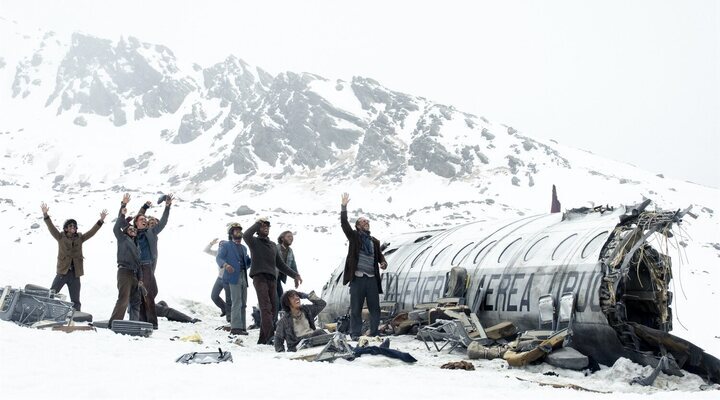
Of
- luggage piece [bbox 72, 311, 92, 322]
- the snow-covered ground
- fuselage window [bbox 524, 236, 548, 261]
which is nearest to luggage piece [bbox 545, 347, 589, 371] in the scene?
the snow-covered ground

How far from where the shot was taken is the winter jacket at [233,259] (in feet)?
42.0

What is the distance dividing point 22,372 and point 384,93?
10915 cm

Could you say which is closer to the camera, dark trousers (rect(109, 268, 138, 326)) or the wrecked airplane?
the wrecked airplane

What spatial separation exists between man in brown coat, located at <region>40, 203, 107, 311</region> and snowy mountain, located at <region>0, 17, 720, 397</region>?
252 centimetres

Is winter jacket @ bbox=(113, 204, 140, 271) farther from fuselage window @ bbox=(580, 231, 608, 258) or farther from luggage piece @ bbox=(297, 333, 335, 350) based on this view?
fuselage window @ bbox=(580, 231, 608, 258)

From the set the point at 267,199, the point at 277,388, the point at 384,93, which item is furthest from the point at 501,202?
the point at 277,388

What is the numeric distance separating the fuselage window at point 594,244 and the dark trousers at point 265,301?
5.14m

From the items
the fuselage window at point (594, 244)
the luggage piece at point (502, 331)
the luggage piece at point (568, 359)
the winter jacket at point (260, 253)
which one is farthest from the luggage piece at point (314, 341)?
the fuselage window at point (594, 244)

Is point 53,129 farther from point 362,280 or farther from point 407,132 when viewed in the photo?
point 362,280

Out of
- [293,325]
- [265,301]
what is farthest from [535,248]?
[265,301]

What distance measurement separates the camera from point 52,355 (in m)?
7.80

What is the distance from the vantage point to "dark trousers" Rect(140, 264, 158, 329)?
12.8 meters

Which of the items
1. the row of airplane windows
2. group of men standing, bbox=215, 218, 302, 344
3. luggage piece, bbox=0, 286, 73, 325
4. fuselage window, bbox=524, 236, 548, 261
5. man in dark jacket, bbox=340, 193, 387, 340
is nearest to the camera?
the row of airplane windows

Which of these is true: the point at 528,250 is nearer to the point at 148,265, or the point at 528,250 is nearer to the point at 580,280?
the point at 580,280
